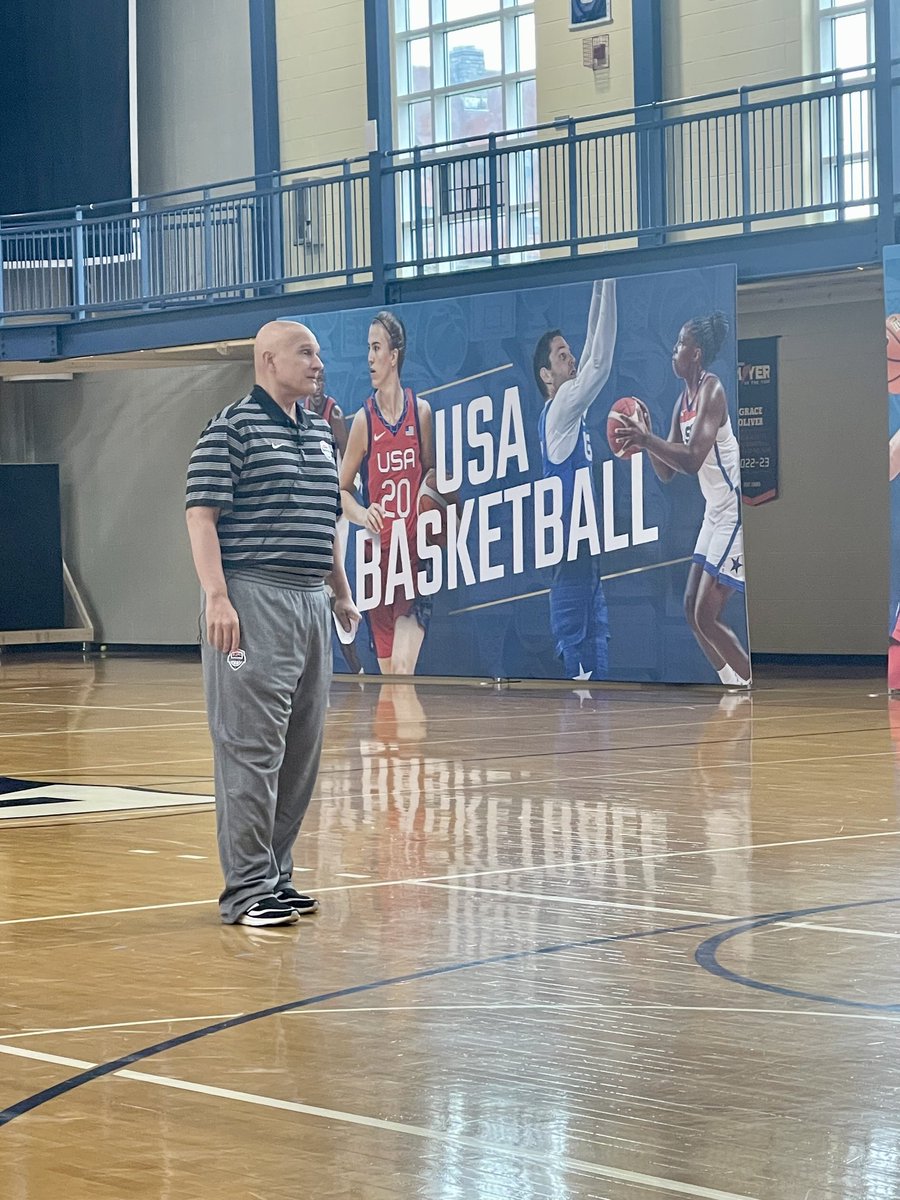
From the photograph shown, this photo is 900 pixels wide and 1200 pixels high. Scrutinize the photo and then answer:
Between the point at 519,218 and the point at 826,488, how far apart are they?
3.74m

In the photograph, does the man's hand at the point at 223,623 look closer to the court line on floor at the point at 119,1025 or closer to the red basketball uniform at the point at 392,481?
the court line on floor at the point at 119,1025

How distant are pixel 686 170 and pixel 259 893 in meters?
13.2

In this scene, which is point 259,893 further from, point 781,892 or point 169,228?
point 169,228

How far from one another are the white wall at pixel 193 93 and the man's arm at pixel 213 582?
56.1ft

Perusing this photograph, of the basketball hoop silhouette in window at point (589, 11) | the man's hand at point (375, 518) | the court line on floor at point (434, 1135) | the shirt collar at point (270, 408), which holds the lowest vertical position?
the court line on floor at point (434, 1135)

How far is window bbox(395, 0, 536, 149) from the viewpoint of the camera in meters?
19.9

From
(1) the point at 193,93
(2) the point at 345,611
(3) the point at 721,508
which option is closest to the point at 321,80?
(1) the point at 193,93

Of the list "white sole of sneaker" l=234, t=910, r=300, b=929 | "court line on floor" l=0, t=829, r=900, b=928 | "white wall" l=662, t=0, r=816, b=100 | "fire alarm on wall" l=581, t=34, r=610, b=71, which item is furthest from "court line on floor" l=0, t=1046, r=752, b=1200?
"fire alarm on wall" l=581, t=34, r=610, b=71

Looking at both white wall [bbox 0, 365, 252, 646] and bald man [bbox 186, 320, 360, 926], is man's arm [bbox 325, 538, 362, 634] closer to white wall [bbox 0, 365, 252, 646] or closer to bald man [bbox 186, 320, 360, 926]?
bald man [bbox 186, 320, 360, 926]

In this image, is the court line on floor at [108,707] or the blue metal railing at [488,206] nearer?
the court line on floor at [108,707]

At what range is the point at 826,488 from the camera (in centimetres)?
1852

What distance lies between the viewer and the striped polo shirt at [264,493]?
5.68 m

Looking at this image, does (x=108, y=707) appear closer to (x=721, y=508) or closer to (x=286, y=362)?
(x=721, y=508)

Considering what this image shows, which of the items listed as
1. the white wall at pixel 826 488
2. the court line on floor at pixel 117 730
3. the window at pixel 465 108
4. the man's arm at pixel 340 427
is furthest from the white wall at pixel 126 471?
the court line on floor at pixel 117 730
